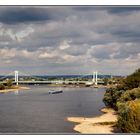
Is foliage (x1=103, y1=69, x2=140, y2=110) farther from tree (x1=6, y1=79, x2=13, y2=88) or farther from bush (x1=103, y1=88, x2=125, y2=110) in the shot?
tree (x1=6, y1=79, x2=13, y2=88)

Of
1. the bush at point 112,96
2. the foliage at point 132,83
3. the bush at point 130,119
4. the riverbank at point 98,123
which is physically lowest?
the riverbank at point 98,123

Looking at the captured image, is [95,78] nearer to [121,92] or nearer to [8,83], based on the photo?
[8,83]

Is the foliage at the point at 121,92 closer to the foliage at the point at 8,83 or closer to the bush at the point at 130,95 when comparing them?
the bush at the point at 130,95

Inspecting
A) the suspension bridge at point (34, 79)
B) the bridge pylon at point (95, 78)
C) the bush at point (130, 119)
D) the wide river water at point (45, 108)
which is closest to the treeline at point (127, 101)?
the bush at point (130, 119)

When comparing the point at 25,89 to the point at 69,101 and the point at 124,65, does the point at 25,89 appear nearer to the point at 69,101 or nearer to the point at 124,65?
the point at 69,101

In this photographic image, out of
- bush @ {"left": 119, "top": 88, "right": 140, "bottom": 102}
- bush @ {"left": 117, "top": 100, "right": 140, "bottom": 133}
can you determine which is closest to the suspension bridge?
bush @ {"left": 117, "top": 100, "right": 140, "bottom": 133}
